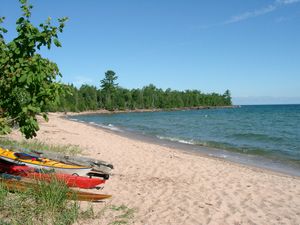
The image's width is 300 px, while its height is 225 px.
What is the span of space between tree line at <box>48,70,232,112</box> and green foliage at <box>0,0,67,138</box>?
96.5 metres

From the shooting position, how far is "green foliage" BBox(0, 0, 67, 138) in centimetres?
559

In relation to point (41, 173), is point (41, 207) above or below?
below

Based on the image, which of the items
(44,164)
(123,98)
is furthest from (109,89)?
(44,164)

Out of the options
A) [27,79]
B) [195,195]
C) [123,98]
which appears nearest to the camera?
[27,79]

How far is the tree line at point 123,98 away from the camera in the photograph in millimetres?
115188

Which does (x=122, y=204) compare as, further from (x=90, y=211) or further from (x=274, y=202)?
(x=274, y=202)

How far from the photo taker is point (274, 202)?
809 centimetres

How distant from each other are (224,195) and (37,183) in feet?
15.4

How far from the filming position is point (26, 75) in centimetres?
541

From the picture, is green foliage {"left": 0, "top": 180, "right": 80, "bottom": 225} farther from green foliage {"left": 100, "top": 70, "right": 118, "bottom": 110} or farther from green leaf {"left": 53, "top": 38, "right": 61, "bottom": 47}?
green foliage {"left": 100, "top": 70, "right": 118, "bottom": 110}

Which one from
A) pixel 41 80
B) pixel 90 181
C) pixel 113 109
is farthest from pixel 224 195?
pixel 113 109

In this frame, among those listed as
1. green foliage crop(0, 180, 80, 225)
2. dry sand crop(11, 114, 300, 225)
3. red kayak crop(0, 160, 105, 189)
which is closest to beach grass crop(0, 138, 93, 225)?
green foliage crop(0, 180, 80, 225)

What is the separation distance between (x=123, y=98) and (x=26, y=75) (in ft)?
405

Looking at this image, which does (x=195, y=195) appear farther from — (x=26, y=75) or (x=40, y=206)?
(x=26, y=75)
